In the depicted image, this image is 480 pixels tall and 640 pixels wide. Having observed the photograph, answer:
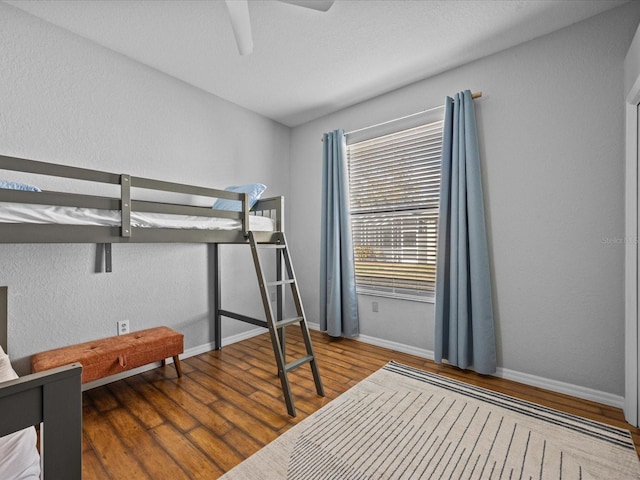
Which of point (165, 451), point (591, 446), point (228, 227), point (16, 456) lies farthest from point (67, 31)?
point (591, 446)

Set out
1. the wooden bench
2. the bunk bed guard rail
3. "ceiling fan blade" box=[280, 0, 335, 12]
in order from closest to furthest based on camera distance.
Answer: the bunk bed guard rail, "ceiling fan blade" box=[280, 0, 335, 12], the wooden bench

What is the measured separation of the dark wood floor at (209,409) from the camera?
5.03ft

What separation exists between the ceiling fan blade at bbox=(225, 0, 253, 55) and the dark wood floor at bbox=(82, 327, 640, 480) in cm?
215

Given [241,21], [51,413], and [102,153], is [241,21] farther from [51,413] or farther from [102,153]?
[51,413]

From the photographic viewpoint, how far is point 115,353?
2047mm

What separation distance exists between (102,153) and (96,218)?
0.98 metres

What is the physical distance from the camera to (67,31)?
215 centimetres

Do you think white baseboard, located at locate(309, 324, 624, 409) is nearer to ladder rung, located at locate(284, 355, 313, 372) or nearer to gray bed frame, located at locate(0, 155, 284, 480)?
ladder rung, located at locate(284, 355, 313, 372)

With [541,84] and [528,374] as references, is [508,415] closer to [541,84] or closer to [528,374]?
[528,374]

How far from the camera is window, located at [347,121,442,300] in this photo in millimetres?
2779

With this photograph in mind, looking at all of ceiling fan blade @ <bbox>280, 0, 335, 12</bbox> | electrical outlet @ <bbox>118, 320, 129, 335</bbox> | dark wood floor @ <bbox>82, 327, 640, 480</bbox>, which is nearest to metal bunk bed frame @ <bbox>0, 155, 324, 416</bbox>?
dark wood floor @ <bbox>82, 327, 640, 480</bbox>

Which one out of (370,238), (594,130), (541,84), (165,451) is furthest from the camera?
(370,238)

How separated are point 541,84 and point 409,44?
3.21 ft

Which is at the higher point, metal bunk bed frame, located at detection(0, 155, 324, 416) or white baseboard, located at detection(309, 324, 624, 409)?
metal bunk bed frame, located at detection(0, 155, 324, 416)
